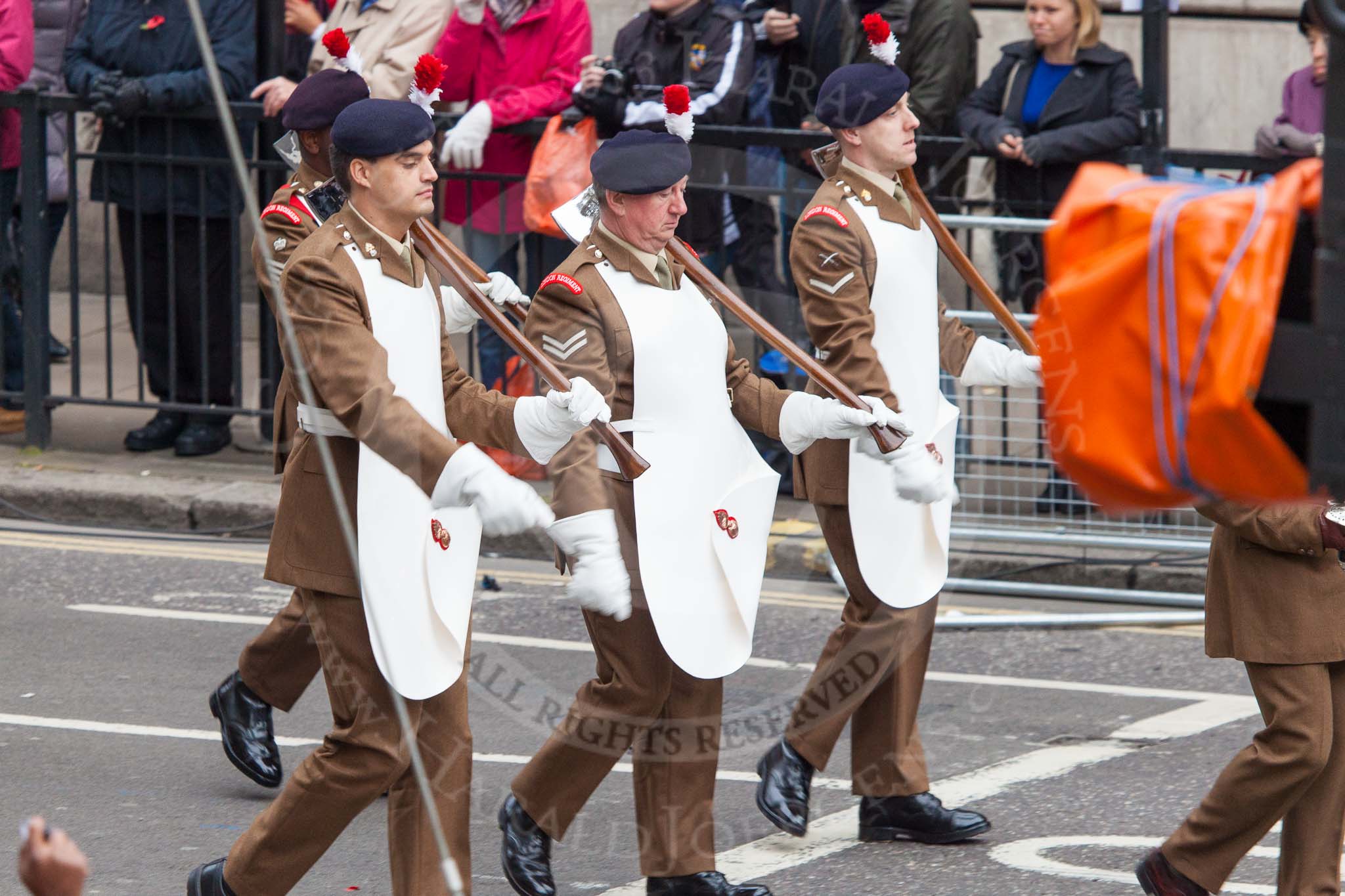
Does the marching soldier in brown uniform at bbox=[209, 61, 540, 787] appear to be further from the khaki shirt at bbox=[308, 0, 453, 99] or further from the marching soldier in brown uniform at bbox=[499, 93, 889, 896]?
the khaki shirt at bbox=[308, 0, 453, 99]

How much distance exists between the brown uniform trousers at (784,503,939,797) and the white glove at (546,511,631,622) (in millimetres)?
1282

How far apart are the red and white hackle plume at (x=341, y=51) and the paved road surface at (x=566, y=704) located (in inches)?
74.3

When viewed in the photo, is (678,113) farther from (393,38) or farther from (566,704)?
(393,38)

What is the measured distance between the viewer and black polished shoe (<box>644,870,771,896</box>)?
4.68 m

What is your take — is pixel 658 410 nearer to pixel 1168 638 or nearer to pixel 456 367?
pixel 456 367

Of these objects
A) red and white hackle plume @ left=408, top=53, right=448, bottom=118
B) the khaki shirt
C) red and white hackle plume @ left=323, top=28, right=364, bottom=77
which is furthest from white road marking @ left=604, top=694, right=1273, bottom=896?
the khaki shirt

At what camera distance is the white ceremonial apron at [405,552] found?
13.8ft

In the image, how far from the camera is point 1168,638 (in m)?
7.27

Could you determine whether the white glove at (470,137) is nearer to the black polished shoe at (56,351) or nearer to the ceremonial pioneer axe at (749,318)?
the black polished shoe at (56,351)

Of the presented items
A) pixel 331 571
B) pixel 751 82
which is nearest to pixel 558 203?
pixel 751 82

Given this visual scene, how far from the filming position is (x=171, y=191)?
9336mm

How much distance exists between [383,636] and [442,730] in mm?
260

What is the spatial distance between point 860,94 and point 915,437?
875 mm

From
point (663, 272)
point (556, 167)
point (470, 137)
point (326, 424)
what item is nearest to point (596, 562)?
point (326, 424)
